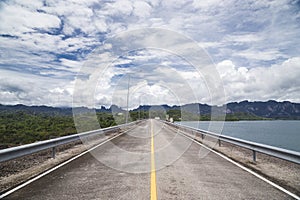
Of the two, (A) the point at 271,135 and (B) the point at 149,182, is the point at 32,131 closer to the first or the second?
(A) the point at 271,135

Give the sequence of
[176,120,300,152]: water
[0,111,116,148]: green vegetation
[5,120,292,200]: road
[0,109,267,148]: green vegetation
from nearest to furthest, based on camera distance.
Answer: [5,120,292,200]: road, [176,120,300,152]: water, [0,111,116,148]: green vegetation, [0,109,267,148]: green vegetation

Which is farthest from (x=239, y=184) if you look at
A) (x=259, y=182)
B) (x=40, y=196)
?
(x=40, y=196)

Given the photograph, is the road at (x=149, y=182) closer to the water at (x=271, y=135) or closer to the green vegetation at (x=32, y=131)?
the green vegetation at (x=32, y=131)

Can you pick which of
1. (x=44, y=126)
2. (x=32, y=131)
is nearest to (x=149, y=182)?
Answer: (x=32, y=131)

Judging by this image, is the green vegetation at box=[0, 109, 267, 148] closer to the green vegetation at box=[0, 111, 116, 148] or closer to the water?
the green vegetation at box=[0, 111, 116, 148]

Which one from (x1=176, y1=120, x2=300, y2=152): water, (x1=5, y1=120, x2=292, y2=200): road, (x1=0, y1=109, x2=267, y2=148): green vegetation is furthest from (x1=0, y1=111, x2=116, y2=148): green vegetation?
(x1=176, y1=120, x2=300, y2=152): water

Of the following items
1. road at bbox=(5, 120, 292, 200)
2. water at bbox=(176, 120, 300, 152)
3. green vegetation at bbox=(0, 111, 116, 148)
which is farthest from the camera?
green vegetation at bbox=(0, 111, 116, 148)

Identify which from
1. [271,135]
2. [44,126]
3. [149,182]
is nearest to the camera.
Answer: [149,182]

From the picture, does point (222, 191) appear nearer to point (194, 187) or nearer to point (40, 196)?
point (194, 187)

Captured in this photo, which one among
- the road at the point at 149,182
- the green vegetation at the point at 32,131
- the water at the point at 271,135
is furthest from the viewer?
the green vegetation at the point at 32,131

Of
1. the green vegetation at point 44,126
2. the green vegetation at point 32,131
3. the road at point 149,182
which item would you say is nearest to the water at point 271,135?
the green vegetation at point 44,126

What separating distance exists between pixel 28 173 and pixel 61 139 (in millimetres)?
3662

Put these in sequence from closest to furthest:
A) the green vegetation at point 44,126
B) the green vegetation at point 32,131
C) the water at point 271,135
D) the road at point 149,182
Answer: the road at point 149,182
the water at point 271,135
the green vegetation at point 32,131
the green vegetation at point 44,126

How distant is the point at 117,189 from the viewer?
6.33 m
